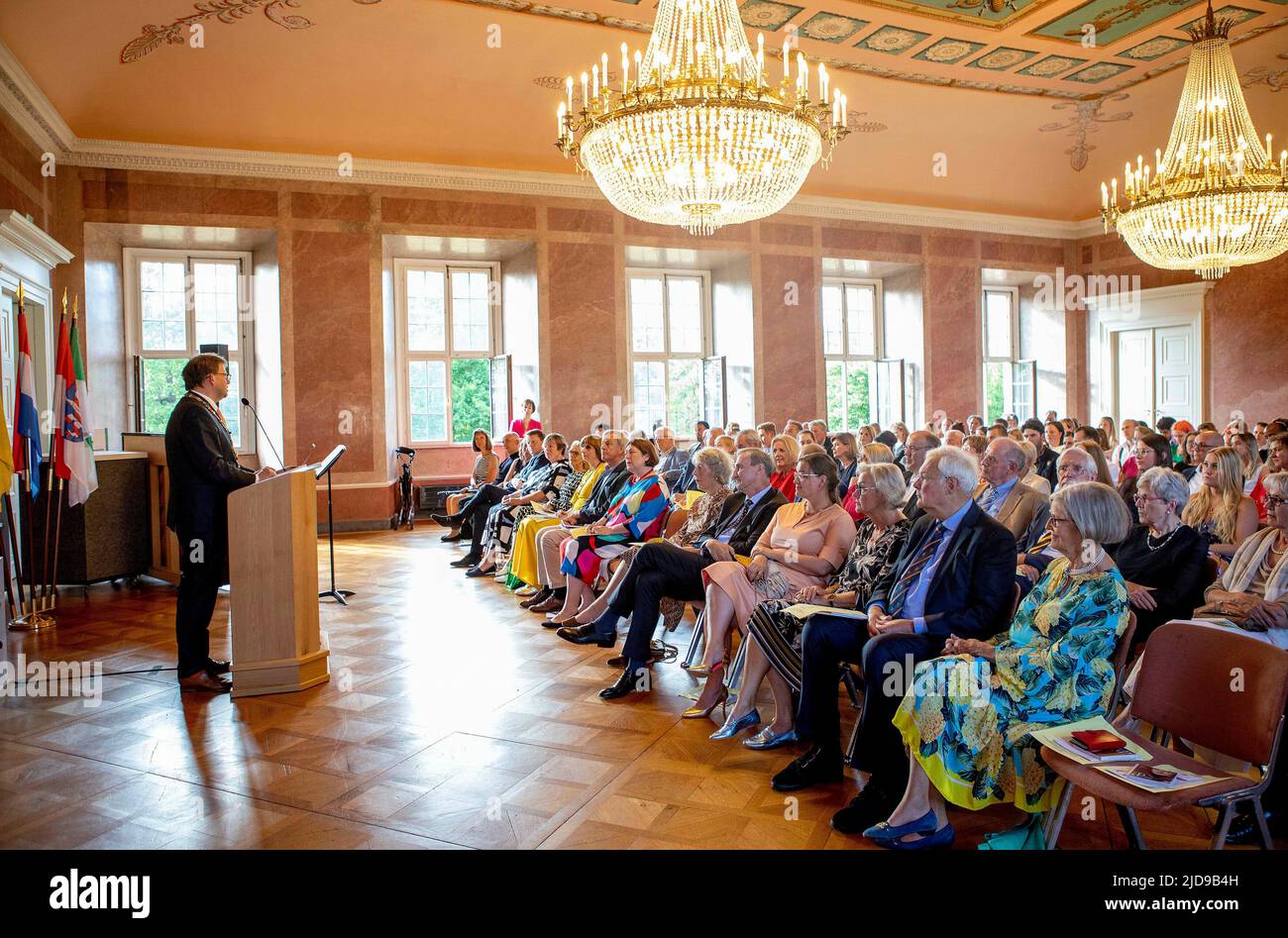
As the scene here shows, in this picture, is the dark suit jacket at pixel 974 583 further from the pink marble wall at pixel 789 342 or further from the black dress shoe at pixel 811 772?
the pink marble wall at pixel 789 342

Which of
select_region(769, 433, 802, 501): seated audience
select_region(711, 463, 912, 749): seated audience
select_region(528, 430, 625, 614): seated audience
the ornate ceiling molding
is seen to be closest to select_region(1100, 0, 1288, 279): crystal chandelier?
select_region(769, 433, 802, 501): seated audience

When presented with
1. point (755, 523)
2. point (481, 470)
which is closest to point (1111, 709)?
point (755, 523)

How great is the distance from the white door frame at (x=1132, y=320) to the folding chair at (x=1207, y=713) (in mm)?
12408

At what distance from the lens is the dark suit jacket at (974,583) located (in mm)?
3039

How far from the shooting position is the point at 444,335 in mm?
12305

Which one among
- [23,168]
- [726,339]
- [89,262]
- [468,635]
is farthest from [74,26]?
[726,339]

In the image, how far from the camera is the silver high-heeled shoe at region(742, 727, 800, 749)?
11.8 ft

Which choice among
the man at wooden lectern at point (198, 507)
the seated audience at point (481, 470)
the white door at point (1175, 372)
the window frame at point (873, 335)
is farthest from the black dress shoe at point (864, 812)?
the white door at point (1175, 372)

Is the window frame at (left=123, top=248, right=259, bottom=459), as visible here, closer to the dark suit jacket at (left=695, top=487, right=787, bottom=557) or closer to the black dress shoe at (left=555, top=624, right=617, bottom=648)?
the black dress shoe at (left=555, top=624, right=617, bottom=648)

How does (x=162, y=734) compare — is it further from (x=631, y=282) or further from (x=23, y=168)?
(x=631, y=282)

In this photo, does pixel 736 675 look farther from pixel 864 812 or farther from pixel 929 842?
pixel 929 842

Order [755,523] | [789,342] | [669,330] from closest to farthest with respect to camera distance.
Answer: [755,523] → [789,342] → [669,330]

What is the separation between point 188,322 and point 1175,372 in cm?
1381
